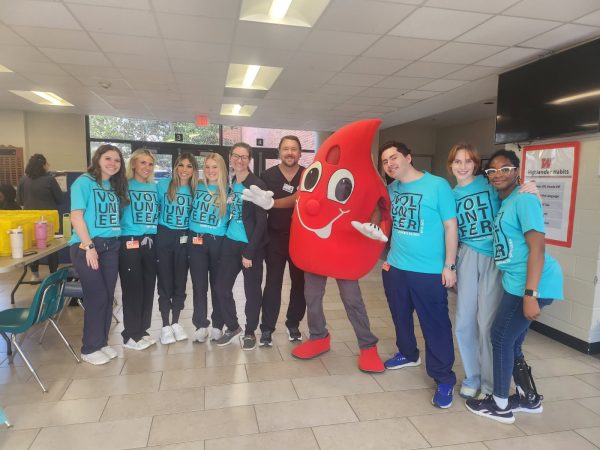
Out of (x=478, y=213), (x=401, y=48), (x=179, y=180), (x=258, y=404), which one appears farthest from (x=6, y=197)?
(x=478, y=213)

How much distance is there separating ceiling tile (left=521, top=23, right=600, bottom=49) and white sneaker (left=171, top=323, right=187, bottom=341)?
12.0ft

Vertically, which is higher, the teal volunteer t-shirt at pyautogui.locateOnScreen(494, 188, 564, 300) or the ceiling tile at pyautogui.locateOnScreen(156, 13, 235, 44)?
the ceiling tile at pyautogui.locateOnScreen(156, 13, 235, 44)

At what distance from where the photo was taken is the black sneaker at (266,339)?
9.98ft

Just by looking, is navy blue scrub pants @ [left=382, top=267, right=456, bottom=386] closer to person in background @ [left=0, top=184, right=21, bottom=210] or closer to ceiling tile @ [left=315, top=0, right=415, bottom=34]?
ceiling tile @ [left=315, top=0, right=415, bottom=34]

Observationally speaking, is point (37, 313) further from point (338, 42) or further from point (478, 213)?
point (338, 42)

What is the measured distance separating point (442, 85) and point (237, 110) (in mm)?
3487

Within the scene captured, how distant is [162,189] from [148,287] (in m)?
0.73

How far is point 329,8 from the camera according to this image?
284 cm

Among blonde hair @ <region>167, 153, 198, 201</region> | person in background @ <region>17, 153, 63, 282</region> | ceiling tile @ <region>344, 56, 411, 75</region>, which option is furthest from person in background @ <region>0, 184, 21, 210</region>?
ceiling tile @ <region>344, 56, 411, 75</region>

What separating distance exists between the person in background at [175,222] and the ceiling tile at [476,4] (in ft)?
6.67

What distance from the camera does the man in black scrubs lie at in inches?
113

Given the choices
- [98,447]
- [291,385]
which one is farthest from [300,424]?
[98,447]

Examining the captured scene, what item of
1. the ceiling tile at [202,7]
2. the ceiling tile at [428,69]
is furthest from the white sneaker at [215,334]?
the ceiling tile at [428,69]

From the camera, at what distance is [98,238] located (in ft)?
8.65
